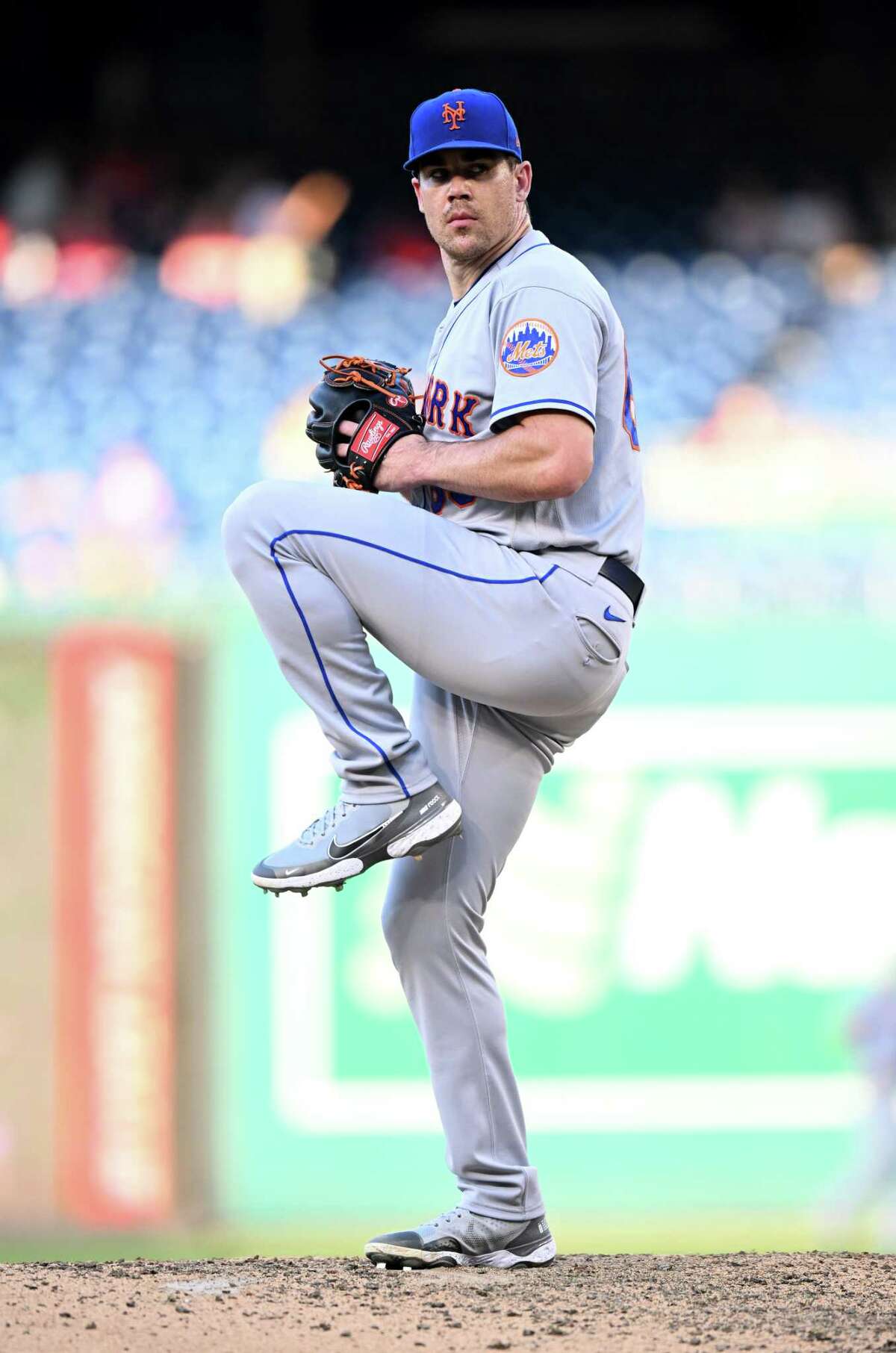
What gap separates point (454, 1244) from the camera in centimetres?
257

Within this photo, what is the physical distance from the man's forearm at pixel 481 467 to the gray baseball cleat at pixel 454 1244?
44.1 inches

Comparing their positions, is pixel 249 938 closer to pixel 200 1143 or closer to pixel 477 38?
pixel 200 1143

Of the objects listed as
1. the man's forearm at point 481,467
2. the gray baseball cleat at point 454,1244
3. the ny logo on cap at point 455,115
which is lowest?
the gray baseball cleat at point 454,1244

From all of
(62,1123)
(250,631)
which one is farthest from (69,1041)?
(250,631)

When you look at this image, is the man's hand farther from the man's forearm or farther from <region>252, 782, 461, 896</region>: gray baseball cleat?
<region>252, 782, 461, 896</region>: gray baseball cleat

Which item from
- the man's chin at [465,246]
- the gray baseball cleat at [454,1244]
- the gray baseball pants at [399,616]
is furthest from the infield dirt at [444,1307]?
the man's chin at [465,246]

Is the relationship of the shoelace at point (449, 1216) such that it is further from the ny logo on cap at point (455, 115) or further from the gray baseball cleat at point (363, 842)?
the ny logo on cap at point (455, 115)

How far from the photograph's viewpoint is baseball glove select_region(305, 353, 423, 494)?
2443mm

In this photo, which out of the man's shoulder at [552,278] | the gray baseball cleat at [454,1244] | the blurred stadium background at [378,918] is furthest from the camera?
the blurred stadium background at [378,918]

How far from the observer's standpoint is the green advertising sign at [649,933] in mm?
6145

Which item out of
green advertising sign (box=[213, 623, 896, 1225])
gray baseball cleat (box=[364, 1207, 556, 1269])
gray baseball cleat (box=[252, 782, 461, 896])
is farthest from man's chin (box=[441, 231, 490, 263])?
green advertising sign (box=[213, 623, 896, 1225])

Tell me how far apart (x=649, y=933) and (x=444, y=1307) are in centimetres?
404

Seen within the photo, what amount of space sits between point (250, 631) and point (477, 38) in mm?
4949

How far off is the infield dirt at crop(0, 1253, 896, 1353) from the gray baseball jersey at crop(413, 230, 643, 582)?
1057 mm
